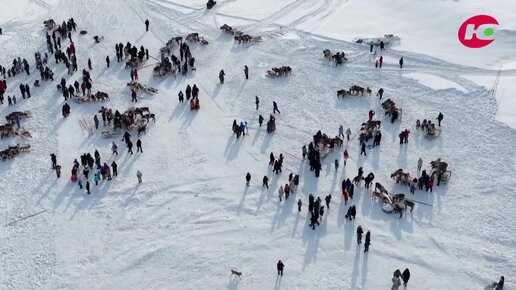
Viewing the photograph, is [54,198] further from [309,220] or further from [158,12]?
[158,12]

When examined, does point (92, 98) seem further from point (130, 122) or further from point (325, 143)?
point (325, 143)

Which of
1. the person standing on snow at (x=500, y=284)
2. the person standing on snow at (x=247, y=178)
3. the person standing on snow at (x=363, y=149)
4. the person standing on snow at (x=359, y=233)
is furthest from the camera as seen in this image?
the person standing on snow at (x=363, y=149)

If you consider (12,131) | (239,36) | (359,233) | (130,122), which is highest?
(239,36)

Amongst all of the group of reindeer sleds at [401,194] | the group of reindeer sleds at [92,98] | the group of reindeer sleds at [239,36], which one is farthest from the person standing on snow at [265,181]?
the group of reindeer sleds at [239,36]

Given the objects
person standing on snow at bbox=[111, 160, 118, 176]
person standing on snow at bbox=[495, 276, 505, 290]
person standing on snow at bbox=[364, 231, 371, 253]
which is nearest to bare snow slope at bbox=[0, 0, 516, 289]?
person standing on snow at bbox=[364, 231, 371, 253]

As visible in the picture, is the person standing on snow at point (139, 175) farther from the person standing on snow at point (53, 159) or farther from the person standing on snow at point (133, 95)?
the person standing on snow at point (133, 95)

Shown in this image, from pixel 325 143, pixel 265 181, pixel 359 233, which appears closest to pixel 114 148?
pixel 265 181
